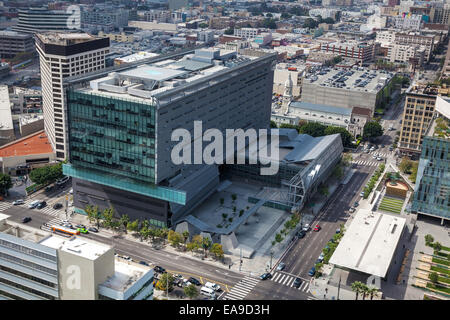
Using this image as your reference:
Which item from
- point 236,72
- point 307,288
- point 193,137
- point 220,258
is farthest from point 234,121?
point 307,288

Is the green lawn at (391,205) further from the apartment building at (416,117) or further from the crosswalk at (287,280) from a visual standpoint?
the crosswalk at (287,280)

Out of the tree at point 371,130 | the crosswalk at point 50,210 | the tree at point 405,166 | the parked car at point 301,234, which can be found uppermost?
the tree at point 371,130

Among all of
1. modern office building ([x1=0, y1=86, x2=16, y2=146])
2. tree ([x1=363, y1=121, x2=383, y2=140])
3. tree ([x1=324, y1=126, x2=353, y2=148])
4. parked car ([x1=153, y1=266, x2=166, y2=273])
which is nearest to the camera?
A: parked car ([x1=153, y1=266, x2=166, y2=273])

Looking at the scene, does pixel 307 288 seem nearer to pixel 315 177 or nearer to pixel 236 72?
pixel 315 177

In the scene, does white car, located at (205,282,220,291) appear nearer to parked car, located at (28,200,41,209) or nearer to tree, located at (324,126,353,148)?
parked car, located at (28,200,41,209)

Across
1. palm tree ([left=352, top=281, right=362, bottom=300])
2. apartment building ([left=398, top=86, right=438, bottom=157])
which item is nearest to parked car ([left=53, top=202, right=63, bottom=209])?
palm tree ([left=352, top=281, right=362, bottom=300])

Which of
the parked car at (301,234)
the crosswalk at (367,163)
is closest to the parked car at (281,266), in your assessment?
the parked car at (301,234)
